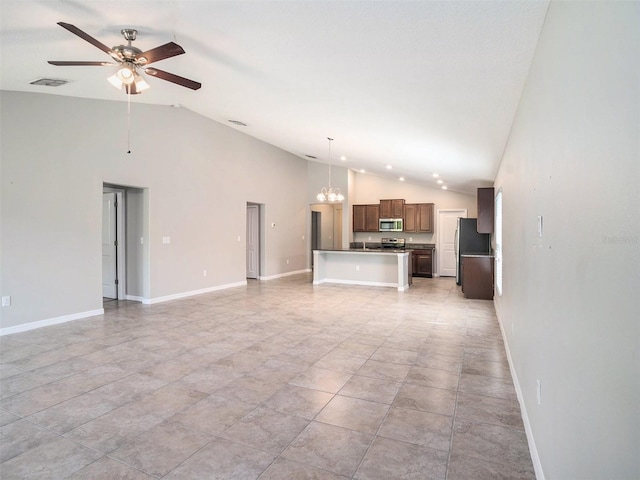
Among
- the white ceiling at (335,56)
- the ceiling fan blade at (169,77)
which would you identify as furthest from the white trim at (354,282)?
the ceiling fan blade at (169,77)

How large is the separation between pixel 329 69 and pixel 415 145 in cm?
247

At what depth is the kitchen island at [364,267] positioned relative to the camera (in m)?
8.36

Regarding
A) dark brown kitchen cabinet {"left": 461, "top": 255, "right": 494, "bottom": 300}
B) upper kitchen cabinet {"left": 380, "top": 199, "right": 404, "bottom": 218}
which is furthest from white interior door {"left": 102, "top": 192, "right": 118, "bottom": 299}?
upper kitchen cabinet {"left": 380, "top": 199, "right": 404, "bottom": 218}

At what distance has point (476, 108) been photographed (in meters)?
3.47

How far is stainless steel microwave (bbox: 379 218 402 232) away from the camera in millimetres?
10812

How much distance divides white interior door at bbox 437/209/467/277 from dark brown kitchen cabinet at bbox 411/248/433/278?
0.46m

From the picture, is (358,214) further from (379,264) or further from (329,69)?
(329,69)

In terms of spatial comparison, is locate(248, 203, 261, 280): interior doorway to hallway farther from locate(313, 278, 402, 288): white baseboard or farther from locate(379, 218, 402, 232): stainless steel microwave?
locate(379, 218, 402, 232): stainless steel microwave

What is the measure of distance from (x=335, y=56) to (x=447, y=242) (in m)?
8.44

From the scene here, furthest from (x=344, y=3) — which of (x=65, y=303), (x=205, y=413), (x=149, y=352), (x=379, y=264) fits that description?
(x=379, y=264)

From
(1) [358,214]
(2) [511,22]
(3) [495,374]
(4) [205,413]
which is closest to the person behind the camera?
(2) [511,22]

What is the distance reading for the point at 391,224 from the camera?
35.6 feet

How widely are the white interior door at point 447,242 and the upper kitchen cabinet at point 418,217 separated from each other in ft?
1.10

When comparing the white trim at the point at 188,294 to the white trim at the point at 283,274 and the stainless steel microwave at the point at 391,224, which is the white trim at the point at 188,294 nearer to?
the white trim at the point at 283,274
